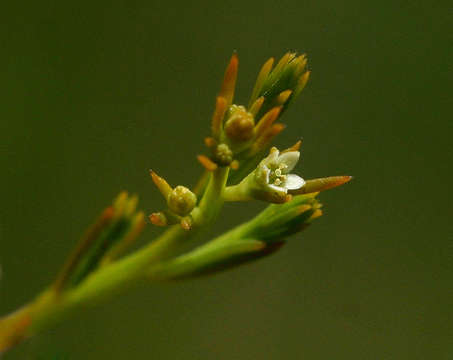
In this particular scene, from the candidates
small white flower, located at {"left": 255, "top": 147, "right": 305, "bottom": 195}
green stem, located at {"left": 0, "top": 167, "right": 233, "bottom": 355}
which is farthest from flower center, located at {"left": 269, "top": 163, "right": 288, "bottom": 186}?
green stem, located at {"left": 0, "top": 167, "right": 233, "bottom": 355}

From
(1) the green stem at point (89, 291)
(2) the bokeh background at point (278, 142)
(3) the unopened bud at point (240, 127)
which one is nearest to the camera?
(3) the unopened bud at point (240, 127)

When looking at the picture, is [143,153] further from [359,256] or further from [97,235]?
[97,235]

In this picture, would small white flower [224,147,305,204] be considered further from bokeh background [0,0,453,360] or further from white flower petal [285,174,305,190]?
bokeh background [0,0,453,360]

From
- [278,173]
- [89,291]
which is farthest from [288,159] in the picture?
[89,291]

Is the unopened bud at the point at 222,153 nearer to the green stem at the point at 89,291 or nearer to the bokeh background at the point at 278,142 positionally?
the green stem at the point at 89,291

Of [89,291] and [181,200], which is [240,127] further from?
[89,291]

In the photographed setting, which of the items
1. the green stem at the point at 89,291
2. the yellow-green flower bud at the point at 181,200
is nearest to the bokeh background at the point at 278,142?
the green stem at the point at 89,291

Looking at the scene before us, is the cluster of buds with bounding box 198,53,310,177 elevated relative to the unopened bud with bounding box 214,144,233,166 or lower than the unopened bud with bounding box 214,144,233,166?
elevated
